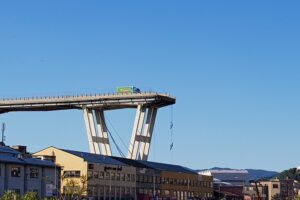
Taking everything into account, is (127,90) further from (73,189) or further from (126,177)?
(73,189)

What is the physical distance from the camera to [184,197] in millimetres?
186375

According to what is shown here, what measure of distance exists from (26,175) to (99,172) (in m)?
32.3

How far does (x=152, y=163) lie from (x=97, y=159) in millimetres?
31872

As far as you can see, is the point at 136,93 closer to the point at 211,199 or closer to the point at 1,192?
the point at 211,199

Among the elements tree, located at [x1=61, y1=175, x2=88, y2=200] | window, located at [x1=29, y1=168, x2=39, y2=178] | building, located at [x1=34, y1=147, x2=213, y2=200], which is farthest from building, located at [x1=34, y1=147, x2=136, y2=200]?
tree, located at [x1=61, y1=175, x2=88, y2=200]

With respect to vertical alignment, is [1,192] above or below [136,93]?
below

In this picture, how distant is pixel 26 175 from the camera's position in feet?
401

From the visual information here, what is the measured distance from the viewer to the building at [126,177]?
489 feet

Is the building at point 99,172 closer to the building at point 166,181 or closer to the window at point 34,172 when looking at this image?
the building at point 166,181

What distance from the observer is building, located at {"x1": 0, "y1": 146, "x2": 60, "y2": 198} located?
117625 mm

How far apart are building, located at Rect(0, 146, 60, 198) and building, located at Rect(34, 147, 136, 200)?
13240 mm

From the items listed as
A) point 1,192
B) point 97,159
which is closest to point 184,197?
point 97,159

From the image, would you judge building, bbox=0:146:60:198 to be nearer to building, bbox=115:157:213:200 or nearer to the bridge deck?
building, bbox=115:157:213:200

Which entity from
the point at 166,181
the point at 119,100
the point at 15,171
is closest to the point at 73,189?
the point at 15,171
